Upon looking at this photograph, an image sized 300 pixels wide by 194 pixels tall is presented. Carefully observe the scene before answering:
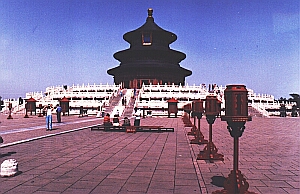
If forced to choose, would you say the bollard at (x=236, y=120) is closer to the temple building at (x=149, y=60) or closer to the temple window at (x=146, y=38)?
the temple building at (x=149, y=60)

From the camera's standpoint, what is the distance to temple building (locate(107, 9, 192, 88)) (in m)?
51.8

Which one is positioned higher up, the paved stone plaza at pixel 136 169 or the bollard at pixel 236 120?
the bollard at pixel 236 120

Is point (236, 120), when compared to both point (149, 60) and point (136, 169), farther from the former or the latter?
point (149, 60)

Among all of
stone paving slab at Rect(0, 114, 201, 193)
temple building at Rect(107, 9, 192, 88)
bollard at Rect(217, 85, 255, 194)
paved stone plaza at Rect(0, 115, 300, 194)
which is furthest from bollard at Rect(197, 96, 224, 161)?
temple building at Rect(107, 9, 192, 88)

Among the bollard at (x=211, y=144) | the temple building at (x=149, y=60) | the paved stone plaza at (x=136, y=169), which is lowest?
the paved stone plaza at (x=136, y=169)

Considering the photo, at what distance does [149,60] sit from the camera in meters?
53.1

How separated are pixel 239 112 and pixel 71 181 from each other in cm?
341

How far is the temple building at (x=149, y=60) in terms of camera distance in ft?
170

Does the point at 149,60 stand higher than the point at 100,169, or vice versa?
the point at 149,60

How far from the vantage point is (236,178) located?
4770mm

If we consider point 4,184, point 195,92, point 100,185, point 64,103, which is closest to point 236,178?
point 100,185

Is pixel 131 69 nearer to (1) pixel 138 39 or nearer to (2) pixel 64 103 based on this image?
(1) pixel 138 39

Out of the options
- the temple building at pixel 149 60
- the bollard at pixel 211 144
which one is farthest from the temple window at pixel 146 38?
the bollard at pixel 211 144

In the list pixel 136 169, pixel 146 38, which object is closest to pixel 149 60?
pixel 146 38
